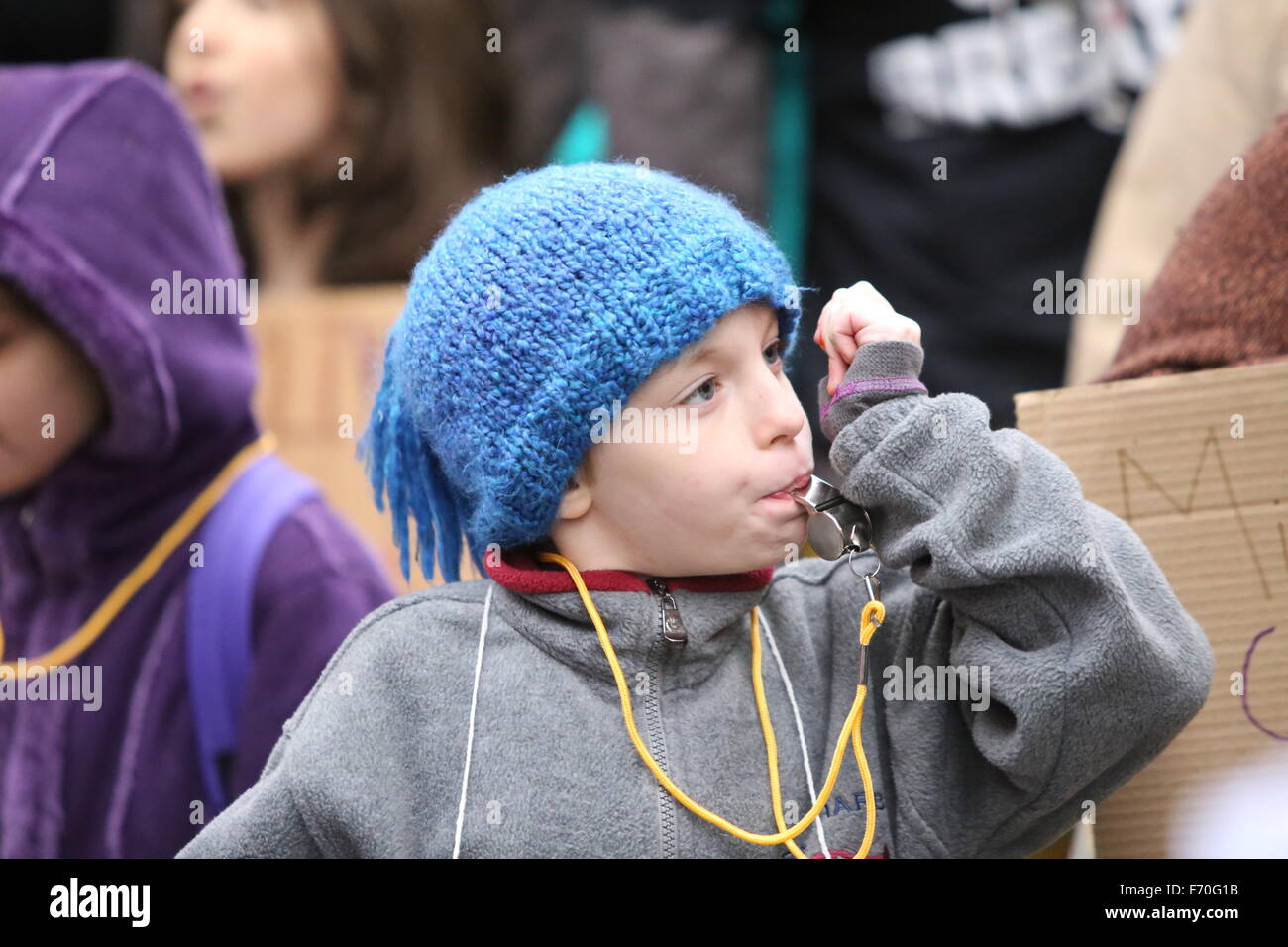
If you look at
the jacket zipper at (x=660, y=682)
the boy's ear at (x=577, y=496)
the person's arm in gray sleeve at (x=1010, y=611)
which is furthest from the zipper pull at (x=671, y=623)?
the person's arm in gray sleeve at (x=1010, y=611)

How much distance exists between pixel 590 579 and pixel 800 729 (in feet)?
1.01

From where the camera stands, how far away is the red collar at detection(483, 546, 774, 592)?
178cm

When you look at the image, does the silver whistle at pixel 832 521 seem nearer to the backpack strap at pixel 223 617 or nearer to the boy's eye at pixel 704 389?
the boy's eye at pixel 704 389

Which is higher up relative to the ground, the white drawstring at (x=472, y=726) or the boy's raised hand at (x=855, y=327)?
the boy's raised hand at (x=855, y=327)

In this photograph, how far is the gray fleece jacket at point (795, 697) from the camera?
1.67m

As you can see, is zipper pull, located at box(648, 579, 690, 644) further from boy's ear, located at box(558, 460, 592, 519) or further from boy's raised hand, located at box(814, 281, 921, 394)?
boy's raised hand, located at box(814, 281, 921, 394)

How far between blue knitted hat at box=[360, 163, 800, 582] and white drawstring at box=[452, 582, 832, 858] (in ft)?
0.39

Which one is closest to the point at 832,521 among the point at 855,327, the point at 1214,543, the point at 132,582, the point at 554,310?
the point at 855,327

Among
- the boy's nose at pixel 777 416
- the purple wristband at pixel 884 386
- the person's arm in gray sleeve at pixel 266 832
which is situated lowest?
the person's arm in gray sleeve at pixel 266 832

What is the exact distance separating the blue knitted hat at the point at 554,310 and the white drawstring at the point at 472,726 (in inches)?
4.6

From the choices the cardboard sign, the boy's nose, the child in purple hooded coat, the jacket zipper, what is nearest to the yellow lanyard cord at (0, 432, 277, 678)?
the child in purple hooded coat

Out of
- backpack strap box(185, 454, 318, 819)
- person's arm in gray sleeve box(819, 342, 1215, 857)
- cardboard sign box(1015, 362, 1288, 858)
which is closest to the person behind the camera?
person's arm in gray sleeve box(819, 342, 1215, 857)

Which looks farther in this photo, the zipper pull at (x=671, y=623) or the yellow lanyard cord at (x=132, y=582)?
the yellow lanyard cord at (x=132, y=582)
